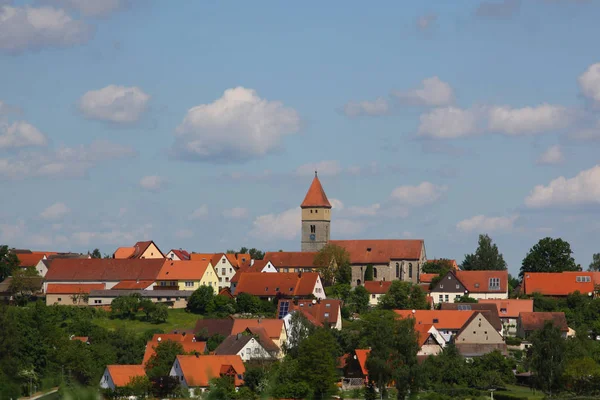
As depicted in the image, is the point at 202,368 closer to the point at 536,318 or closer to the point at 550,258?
the point at 536,318

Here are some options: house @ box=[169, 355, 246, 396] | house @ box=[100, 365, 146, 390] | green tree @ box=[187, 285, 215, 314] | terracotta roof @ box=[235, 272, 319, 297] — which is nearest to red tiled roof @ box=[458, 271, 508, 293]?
terracotta roof @ box=[235, 272, 319, 297]

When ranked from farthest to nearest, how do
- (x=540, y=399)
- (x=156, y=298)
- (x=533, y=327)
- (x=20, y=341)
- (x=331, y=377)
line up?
(x=156, y=298), (x=533, y=327), (x=20, y=341), (x=331, y=377), (x=540, y=399)

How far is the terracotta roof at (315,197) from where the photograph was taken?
110250 mm

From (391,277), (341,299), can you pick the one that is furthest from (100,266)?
(391,277)

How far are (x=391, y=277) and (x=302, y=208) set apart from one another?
17264mm

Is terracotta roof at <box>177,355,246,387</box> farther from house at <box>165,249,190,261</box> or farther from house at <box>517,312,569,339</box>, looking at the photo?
house at <box>165,249,190,261</box>

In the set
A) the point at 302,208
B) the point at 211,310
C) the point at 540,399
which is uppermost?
the point at 302,208

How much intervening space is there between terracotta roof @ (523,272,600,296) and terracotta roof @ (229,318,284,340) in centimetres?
2864

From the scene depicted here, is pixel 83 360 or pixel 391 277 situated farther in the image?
pixel 391 277

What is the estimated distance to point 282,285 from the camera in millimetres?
83188

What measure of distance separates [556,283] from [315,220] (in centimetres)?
3324

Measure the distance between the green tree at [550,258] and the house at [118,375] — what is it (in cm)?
5211

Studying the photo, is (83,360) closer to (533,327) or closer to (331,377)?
(331,377)

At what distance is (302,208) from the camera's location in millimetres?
110375
